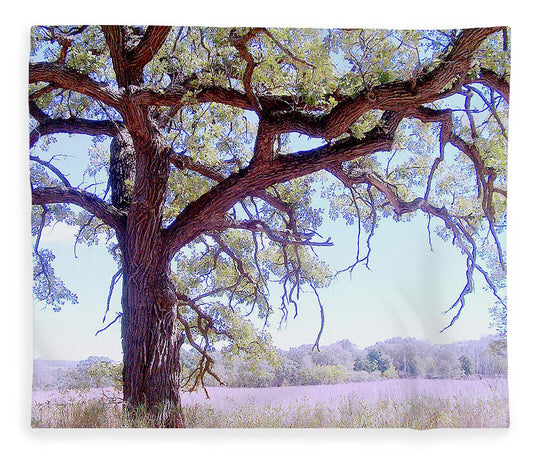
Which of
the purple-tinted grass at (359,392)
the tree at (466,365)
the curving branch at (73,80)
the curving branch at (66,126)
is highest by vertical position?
the curving branch at (73,80)

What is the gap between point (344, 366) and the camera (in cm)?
365

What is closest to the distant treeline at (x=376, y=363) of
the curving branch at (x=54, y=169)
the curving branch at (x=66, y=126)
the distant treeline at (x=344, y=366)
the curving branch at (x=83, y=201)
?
the distant treeline at (x=344, y=366)

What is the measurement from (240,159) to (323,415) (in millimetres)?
1633

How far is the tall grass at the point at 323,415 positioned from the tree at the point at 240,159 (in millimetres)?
151

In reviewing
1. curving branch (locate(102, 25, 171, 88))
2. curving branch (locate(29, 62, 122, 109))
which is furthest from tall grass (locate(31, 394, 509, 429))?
curving branch (locate(102, 25, 171, 88))

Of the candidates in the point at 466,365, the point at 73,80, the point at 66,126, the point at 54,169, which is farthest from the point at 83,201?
the point at 466,365

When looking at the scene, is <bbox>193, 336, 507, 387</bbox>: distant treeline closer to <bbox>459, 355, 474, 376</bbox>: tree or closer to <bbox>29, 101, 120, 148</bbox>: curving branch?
<bbox>459, 355, 474, 376</bbox>: tree

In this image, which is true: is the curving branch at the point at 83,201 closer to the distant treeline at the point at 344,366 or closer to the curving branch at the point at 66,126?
the curving branch at the point at 66,126

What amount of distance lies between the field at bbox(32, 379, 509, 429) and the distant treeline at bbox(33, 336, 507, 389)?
2.0 inches

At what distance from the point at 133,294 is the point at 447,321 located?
1867 millimetres

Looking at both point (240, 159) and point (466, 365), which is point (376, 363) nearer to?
point (466, 365)

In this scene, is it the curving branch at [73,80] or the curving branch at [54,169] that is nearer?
the curving branch at [73,80]

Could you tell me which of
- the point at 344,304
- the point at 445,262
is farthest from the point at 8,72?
the point at 445,262

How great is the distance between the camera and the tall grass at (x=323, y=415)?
353cm
